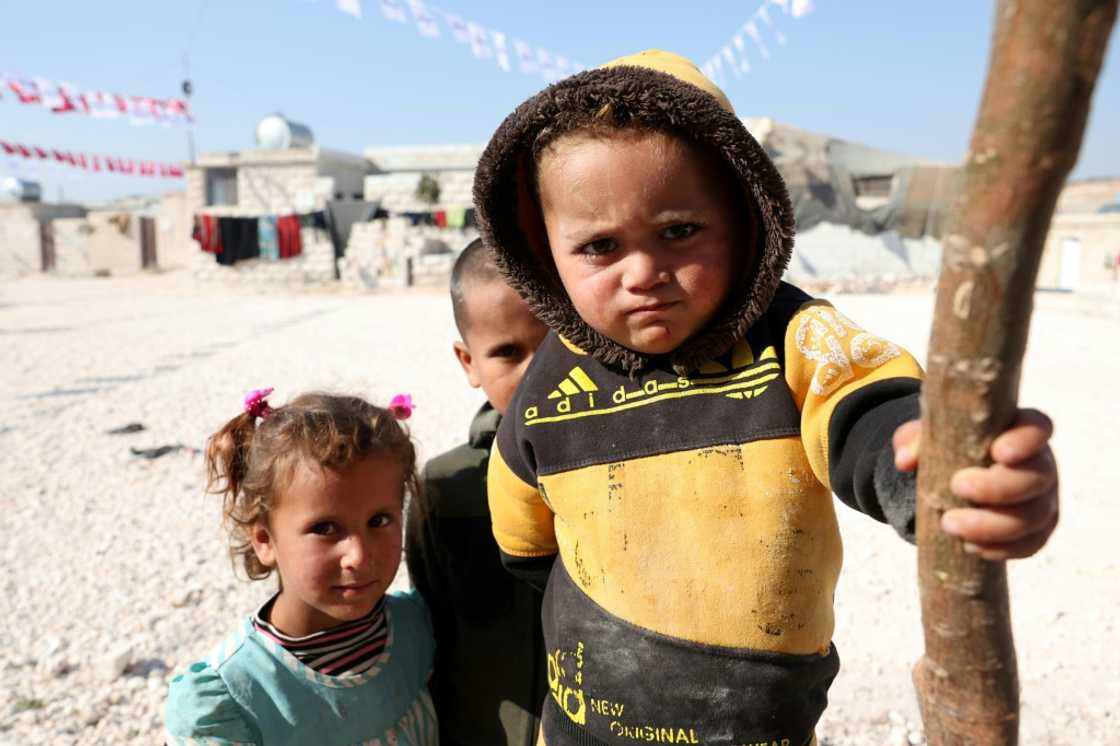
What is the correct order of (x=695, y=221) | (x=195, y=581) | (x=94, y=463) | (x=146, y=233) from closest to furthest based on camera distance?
(x=695, y=221)
(x=195, y=581)
(x=94, y=463)
(x=146, y=233)

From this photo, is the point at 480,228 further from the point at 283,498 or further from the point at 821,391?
the point at 283,498

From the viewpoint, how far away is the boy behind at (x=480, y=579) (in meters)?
1.93

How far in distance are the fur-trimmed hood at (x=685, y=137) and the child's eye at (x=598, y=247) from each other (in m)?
0.14

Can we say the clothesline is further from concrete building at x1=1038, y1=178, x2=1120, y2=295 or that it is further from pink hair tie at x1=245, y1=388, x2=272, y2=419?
pink hair tie at x1=245, y1=388, x2=272, y2=419

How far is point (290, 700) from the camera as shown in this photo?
5.77 ft

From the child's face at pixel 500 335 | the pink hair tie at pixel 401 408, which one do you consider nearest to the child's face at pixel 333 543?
the pink hair tie at pixel 401 408

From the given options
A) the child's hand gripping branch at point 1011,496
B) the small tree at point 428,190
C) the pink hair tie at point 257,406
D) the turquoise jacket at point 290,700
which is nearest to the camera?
the child's hand gripping branch at point 1011,496

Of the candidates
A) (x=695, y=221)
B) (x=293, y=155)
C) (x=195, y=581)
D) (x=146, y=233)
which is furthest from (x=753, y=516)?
(x=146, y=233)

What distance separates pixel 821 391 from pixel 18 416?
741 centimetres

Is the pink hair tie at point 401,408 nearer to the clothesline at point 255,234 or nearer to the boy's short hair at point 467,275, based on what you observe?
the boy's short hair at point 467,275

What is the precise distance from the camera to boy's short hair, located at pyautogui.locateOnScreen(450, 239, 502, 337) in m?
2.05

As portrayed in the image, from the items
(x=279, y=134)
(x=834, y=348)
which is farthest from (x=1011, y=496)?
(x=279, y=134)

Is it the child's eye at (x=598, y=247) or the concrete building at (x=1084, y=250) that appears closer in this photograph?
the child's eye at (x=598, y=247)

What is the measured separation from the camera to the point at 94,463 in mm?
5469
